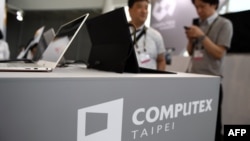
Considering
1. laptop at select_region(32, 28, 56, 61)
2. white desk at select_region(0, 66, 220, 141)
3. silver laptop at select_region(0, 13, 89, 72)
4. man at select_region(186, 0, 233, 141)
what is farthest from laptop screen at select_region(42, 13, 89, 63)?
man at select_region(186, 0, 233, 141)

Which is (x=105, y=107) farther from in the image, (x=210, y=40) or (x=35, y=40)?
(x=35, y=40)

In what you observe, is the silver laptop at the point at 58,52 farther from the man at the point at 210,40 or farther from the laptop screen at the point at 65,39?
the man at the point at 210,40

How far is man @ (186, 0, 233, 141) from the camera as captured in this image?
145cm

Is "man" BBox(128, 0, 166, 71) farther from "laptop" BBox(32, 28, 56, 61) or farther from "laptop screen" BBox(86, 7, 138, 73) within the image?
"laptop screen" BBox(86, 7, 138, 73)

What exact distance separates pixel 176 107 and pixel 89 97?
26 centimetres

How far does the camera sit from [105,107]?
0.49 metres

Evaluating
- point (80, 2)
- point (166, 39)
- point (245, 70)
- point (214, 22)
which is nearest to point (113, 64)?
point (214, 22)

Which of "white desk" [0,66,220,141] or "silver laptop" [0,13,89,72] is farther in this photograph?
"silver laptop" [0,13,89,72]

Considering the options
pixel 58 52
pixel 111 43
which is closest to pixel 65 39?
pixel 58 52

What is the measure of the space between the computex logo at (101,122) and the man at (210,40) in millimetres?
1086

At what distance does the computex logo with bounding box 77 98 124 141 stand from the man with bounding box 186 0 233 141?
109cm

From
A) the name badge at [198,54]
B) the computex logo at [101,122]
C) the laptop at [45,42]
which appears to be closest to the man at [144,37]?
the name badge at [198,54]

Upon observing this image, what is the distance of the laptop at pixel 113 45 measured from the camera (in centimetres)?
64

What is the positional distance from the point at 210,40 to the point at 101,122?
120 centimetres
